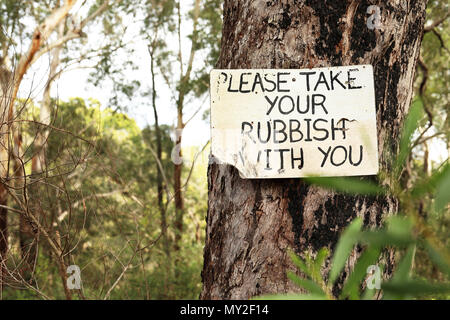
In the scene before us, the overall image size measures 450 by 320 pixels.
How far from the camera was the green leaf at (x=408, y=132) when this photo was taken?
40cm

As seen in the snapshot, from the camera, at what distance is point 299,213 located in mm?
1012

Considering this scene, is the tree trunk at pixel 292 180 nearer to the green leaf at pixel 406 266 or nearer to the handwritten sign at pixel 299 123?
the handwritten sign at pixel 299 123

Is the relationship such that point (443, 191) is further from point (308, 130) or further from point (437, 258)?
point (308, 130)

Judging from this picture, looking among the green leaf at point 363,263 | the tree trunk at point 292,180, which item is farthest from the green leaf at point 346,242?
the tree trunk at point 292,180

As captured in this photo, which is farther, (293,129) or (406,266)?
(293,129)

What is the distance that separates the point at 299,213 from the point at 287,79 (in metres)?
0.29

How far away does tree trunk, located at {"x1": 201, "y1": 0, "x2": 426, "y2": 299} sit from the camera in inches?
39.8

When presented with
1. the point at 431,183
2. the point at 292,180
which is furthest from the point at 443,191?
the point at 292,180

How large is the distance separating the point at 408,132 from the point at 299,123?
651 millimetres

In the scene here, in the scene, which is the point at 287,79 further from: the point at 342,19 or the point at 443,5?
the point at 443,5

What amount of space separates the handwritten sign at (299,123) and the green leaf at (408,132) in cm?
59

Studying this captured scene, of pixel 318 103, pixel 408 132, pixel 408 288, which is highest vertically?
pixel 318 103

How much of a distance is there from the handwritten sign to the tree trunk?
3 cm

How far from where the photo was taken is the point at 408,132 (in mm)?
417
